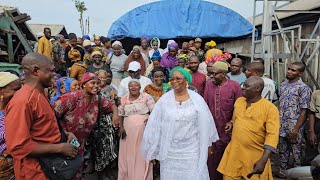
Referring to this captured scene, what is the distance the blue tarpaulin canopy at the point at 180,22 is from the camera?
43.2 feet

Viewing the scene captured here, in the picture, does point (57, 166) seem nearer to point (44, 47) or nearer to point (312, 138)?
point (312, 138)

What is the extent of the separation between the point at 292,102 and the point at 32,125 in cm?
394

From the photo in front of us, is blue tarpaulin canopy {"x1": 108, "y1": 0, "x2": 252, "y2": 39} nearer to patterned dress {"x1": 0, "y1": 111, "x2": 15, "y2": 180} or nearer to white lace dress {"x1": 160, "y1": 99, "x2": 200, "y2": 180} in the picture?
white lace dress {"x1": 160, "y1": 99, "x2": 200, "y2": 180}

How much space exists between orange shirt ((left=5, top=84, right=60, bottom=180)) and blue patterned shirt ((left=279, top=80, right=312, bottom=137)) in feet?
12.2

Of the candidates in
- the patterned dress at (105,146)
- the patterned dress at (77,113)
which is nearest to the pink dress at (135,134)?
the patterned dress at (105,146)

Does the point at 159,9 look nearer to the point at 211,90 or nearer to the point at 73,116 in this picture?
the point at 211,90

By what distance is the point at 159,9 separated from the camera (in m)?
13.9

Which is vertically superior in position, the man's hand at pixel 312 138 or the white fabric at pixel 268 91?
the white fabric at pixel 268 91

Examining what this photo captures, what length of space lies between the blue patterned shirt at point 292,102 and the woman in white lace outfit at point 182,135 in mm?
1871

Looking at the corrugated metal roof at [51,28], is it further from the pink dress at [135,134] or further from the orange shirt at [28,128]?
the orange shirt at [28,128]

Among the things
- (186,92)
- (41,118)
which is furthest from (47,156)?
(186,92)

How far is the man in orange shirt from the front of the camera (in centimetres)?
239

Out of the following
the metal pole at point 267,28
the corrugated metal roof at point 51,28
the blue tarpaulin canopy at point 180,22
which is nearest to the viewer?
the metal pole at point 267,28

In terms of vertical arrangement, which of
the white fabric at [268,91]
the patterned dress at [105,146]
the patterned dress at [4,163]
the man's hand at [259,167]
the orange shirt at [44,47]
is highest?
the orange shirt at [44,47]
